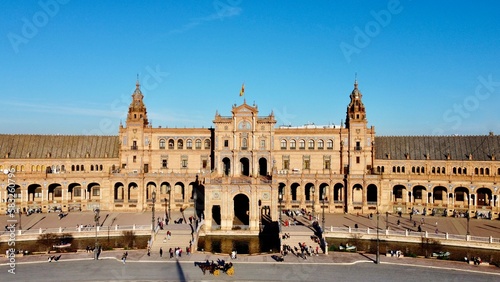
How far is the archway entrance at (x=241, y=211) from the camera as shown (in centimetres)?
7750

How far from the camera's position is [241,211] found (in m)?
84.8

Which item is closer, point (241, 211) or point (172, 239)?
point (172, 239)

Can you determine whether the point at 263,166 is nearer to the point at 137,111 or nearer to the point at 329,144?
the point at 329,144

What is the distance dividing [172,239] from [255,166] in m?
29.3

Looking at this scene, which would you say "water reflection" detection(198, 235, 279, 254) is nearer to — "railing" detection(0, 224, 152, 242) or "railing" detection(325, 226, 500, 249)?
"railing" detection(325, 226, 500, 249)

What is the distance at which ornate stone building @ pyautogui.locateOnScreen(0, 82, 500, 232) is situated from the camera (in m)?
87.8

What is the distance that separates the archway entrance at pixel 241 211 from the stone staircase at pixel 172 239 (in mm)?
10498

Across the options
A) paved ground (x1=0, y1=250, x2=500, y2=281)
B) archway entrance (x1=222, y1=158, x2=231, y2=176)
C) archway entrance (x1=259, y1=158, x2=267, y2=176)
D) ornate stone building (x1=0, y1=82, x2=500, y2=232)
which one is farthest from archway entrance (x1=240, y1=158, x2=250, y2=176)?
paved ground (x1=0, y1=250, x2=500, y2=281)

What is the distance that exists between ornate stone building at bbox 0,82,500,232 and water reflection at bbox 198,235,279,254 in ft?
35.9

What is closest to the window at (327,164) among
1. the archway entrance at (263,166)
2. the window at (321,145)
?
the window at (321,145)

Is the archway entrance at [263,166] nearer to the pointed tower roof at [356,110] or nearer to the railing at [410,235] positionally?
the pointed tower roof at [356,110]

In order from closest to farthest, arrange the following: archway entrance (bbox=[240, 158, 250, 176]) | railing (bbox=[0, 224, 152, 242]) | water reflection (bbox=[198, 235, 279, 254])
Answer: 1. water reflection (bbox=[198, 235, 279, 254])
2. railing (bbox=[0, 224, 152, 242])
3. archway entrance (bbox=[240, 158, 250, 176])

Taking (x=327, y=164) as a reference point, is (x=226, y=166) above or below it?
below

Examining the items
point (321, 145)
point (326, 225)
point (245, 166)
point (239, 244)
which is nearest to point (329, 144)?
point (321, 145)
